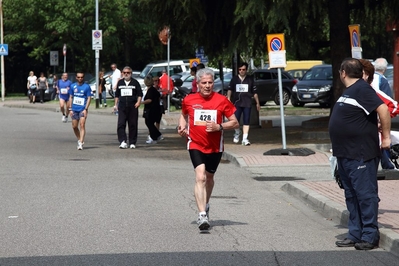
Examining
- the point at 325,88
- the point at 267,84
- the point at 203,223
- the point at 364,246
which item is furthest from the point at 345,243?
the point at 267,84

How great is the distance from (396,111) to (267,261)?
529 centimetres

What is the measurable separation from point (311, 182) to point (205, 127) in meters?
4.43

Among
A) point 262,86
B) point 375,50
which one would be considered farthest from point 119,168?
point 375,50

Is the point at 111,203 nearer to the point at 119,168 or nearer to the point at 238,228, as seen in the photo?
the point at 238,228

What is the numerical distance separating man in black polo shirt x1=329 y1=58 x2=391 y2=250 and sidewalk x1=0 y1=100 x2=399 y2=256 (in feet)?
0.87

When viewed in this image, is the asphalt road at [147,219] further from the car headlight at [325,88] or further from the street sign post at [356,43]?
the car headlight at [325,88]

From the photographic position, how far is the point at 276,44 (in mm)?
19875

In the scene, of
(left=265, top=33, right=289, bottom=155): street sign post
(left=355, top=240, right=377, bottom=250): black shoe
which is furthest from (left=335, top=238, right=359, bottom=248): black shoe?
(left=265, top=33, right=289, bottom=155): street sign post

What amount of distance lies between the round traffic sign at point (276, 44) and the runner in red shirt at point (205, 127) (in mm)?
9082

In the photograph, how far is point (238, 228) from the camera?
35.4 feet

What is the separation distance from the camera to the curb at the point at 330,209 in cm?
937

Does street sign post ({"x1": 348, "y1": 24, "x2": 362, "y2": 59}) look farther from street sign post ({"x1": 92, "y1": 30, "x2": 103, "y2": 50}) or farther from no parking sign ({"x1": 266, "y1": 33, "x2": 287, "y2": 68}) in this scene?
street sign post ({"x1": 92, "y1": 30, "x2": 103, "y2": 50})

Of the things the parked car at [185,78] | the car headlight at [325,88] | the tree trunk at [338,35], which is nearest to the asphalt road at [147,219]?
the tree trunk at [338,35]

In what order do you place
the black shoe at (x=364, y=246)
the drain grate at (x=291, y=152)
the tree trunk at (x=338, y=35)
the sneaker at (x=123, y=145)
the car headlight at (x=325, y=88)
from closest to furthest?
the black shoe at (x=364, y=246) < the drain grate at (x=291, y=152) < the sneaker at (x=123, y=145) < the tree trunk at (x=338, y=35) < the car headlight at (x=325, y=88)
